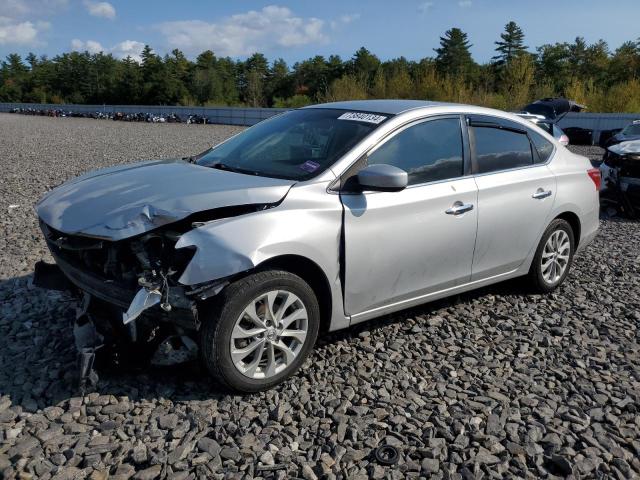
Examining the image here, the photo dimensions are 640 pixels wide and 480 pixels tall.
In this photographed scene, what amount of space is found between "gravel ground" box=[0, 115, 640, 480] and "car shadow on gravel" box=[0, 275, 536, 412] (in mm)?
13

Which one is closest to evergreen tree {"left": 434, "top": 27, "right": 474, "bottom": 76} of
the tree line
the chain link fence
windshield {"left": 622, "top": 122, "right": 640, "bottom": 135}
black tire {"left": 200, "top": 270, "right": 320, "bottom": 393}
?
the tree line

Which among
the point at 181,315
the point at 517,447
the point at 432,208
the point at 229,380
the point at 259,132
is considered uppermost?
the point at 259,132

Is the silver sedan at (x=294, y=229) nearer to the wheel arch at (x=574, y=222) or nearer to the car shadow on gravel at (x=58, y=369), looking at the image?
the car shadow on gravel at (x=58, y=369)

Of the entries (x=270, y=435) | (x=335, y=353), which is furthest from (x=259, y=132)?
(x=270, y=435)

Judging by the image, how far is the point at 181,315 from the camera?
3066 millimetres

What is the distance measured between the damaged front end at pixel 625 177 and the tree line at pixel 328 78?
1267 inches

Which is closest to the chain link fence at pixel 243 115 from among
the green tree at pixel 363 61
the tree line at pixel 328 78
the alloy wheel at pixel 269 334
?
the tree line at pixel 328 78

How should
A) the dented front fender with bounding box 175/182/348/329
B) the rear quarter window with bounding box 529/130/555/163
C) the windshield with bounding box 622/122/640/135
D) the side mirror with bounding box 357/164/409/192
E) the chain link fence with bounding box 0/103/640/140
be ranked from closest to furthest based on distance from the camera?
the dented front fender with bounding box 175/182/348/329
the side mirror with bounding box 357/164/409/192
the rear quarter window with bounding box 529/130/555/163
the windshield with bounding box 622/122/640/135
the chain link fence with bounding box 0/103/640/140

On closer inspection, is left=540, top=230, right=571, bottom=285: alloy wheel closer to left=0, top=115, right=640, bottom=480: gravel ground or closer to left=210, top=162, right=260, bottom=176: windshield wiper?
left=0, top=115, right=640, bottom=480: gravel ground

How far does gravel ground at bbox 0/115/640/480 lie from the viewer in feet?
9.32

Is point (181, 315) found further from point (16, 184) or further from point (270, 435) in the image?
point (16, 184)

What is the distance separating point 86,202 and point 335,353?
1.91m

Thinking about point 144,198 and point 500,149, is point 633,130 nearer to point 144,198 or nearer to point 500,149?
point 500,149

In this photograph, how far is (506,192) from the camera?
4516 mm
